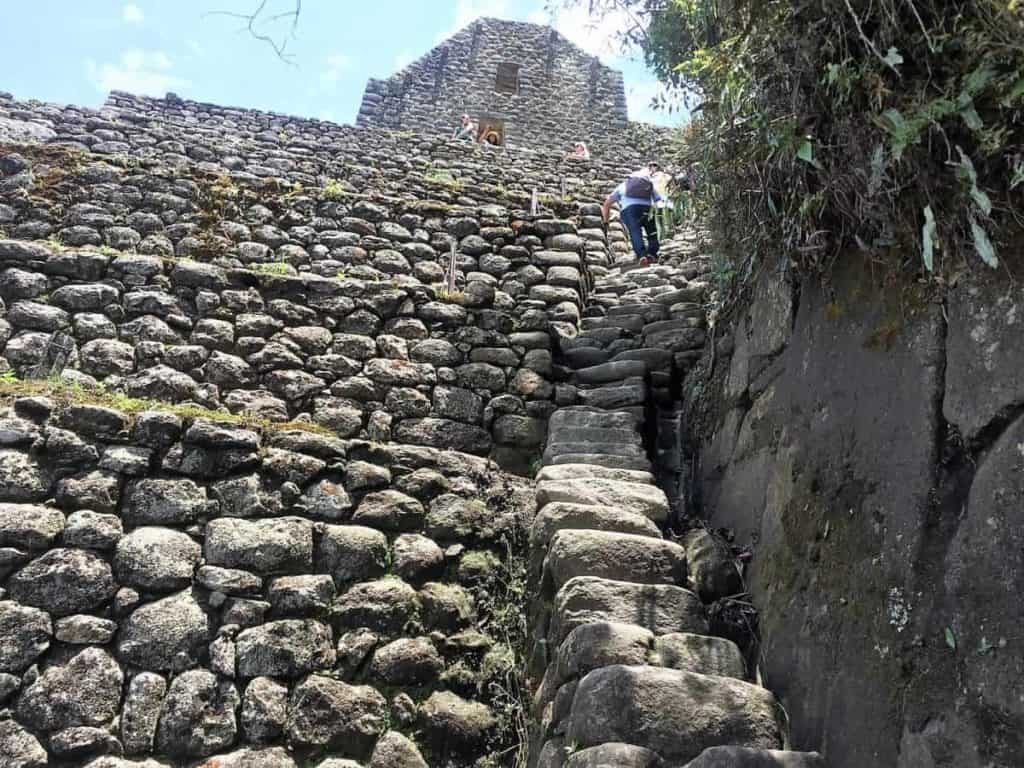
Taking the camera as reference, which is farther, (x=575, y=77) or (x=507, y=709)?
(x=575, y=77)

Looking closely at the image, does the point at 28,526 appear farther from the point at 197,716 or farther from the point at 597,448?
the point at 597,448

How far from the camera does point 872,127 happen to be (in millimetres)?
1910

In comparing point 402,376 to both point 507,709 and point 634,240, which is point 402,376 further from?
point 634,240

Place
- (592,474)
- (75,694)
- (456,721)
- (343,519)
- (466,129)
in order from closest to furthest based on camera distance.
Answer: (75,694), (456,721), (343,519), (592,474), (466,129)

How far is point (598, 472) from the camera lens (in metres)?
3.32

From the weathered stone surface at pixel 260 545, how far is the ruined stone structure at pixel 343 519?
0.01 metres

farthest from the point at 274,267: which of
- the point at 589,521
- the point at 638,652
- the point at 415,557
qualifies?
the point at 638,652

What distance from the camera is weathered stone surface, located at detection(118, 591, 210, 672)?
8.59 feet

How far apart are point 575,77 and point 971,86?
1248 cm

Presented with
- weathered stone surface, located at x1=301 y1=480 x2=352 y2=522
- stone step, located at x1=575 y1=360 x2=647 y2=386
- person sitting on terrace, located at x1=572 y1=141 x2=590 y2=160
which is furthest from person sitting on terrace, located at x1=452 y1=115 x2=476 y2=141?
weathered stone surface, located at x1=301 y1=480 x2=352 y2=522

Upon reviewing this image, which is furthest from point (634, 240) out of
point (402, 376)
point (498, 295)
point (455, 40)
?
point (455, 40)

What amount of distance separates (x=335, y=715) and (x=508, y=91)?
471 inches

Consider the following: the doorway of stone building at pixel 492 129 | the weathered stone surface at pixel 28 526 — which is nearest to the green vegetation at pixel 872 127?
the weathered stone surface at pixel 28 526

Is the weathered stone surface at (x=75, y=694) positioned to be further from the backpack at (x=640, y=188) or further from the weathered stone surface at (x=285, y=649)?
the backpack at (x=640, y=188)
